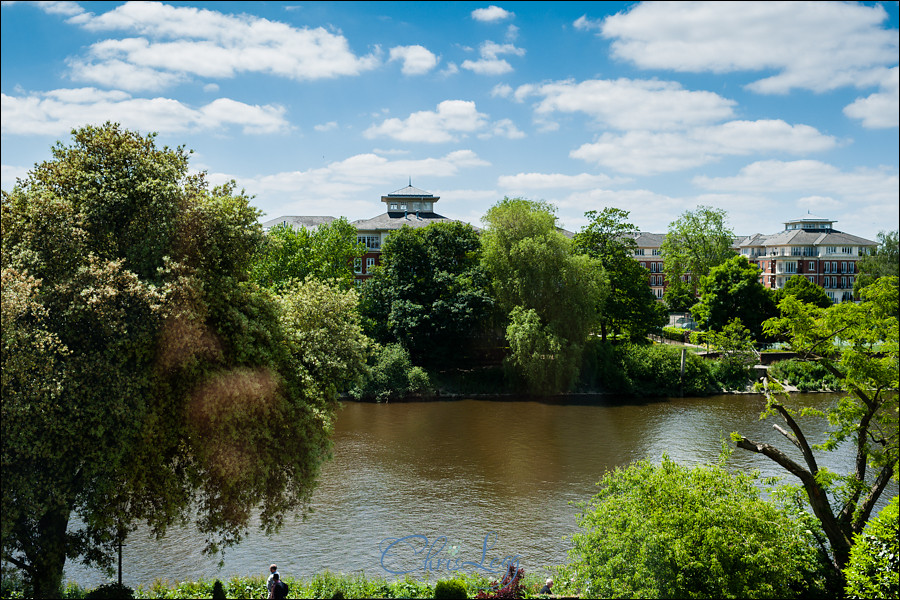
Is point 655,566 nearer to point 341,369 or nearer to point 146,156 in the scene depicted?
point 341,369

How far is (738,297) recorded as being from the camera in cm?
5866

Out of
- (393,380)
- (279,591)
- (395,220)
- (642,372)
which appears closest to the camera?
(279,591)

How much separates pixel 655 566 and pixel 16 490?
1290 cm

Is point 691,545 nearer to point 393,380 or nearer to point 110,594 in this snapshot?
point 110,594

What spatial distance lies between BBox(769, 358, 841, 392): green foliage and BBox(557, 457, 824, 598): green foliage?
121 feet

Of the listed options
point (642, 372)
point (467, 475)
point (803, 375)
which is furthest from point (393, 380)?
point (803, 375)

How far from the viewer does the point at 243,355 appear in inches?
619

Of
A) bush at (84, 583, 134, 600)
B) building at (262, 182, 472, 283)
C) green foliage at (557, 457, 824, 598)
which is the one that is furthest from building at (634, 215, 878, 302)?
bush at (84, 583, 134, 600)

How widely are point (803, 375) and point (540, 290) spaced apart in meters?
21.8

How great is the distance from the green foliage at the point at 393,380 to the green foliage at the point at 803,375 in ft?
86.8

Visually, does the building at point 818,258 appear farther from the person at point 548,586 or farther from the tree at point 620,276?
the person at point 548,586

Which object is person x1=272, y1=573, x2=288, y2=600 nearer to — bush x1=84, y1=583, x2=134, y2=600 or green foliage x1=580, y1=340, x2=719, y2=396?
bush x1=84, y1=583, x2=134, y2=600

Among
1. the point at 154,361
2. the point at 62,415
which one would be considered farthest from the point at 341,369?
the point at 62,415

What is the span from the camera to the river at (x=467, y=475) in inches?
786
